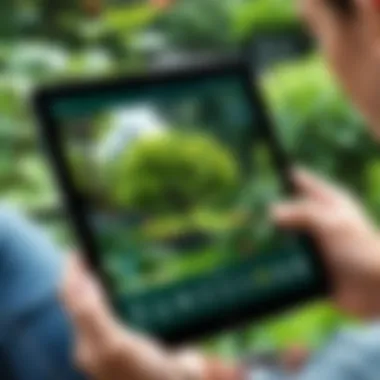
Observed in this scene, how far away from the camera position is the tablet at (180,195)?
0.65 m

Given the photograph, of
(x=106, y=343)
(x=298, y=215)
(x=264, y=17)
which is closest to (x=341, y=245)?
(x=298, y=215)

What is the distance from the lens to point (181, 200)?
27.2 inches

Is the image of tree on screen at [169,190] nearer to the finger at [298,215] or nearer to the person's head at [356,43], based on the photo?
the finger at [298,215]


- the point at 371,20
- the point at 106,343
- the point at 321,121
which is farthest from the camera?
the point at 321,121

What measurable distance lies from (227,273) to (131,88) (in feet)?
0.48

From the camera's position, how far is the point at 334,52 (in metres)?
0.54

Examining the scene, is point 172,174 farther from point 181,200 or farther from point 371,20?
point 371,20

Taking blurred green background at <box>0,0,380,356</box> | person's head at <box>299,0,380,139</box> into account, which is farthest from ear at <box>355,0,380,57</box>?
blurred green background at <box>0,0,380,356</box>

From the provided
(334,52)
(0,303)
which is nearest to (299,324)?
(0,303)

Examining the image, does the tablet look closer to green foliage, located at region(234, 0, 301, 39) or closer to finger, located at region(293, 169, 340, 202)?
finger, located at region(293, 169, 340, 202)

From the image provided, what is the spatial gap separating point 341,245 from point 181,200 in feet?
0.39

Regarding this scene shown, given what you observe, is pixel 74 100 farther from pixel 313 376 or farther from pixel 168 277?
pixel 313 376

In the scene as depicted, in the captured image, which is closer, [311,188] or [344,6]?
[344,6]

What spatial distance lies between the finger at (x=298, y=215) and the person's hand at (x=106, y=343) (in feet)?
0.41
